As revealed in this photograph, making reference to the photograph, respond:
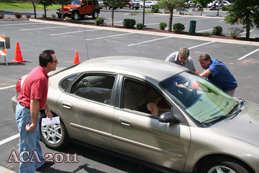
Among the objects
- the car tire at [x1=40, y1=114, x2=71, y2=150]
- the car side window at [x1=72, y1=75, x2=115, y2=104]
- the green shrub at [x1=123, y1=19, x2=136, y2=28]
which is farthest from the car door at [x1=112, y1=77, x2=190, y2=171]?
the green shrub at [x1=123, y1=19, x2=136, y2=28]

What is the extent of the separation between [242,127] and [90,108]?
6.99ft

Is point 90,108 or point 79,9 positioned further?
point 79,9

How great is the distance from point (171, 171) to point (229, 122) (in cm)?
101

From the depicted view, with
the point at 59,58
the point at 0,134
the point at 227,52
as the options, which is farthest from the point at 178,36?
the point at 0,134

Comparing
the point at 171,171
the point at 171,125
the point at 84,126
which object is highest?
the point at 171,125

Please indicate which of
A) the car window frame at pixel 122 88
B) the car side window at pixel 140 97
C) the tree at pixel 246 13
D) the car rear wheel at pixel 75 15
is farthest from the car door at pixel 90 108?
the car rear wheel at pixel 75 15

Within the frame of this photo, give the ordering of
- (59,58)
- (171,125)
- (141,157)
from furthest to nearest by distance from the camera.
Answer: (59,58) < (141,157) < (171,125)

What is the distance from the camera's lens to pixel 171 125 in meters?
3.40

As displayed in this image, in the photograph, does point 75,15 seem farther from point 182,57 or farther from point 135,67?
point 135,67

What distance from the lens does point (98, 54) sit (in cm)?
1268

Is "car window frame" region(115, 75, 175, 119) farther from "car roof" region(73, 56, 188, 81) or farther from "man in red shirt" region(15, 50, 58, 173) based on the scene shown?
"man in red shirt" region(15, 50, 58, 173)

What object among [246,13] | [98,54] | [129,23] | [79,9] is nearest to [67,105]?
[98,54]

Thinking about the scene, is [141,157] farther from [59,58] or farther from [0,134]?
[59,58]

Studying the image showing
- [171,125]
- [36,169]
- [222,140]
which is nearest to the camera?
[222,140]
